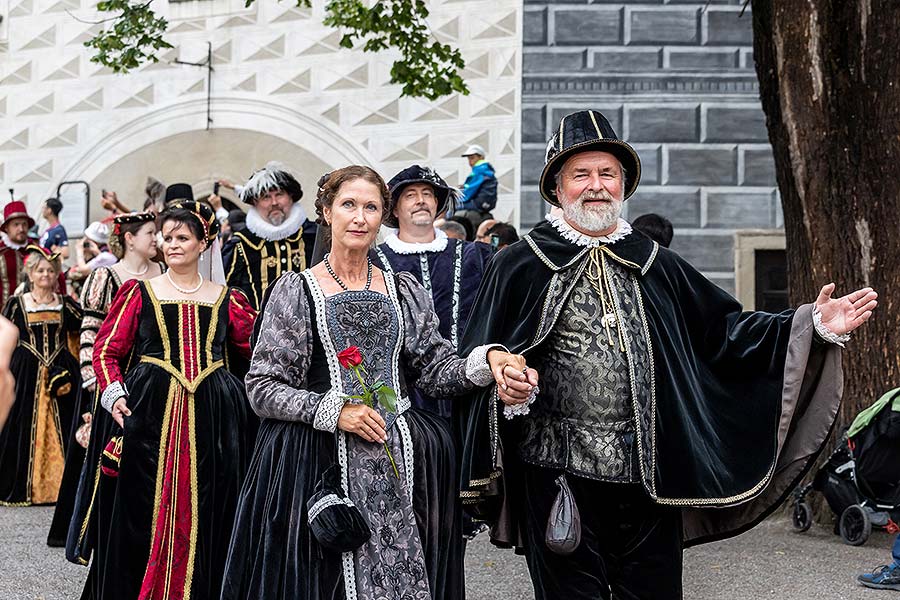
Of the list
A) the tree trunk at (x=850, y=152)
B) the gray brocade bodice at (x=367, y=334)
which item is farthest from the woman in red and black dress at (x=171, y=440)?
the tree trunk at (x=850, y=152)

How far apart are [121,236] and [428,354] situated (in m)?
3.67

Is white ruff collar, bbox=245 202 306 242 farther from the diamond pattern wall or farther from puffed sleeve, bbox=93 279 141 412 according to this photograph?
the diamond pattern wall

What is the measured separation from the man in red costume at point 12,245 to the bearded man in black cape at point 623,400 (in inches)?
353

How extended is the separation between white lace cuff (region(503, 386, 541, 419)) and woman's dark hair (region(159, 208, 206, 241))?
2085 mm

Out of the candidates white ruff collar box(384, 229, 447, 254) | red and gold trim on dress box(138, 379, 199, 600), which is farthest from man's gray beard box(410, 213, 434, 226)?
red and gold trim on dress box(138, 379, 199, 600)

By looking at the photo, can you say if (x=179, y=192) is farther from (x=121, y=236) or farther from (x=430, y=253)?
(x=430, y=253)

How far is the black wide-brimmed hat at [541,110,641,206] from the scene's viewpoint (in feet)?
15.7

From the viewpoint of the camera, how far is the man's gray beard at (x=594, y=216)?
15.7ft

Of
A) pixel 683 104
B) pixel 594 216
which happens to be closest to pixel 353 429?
pixel 594 216

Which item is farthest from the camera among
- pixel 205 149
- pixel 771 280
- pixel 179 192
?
pixel 205 149

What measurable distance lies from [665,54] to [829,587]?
826cm

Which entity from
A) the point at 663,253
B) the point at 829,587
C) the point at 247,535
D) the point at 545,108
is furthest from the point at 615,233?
the point at 545,108

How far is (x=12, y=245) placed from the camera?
13062mm

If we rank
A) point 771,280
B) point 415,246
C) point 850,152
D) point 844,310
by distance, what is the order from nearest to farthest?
1. point 844,310
2. point 415,246
3. point 850,152
4. point 771,280
